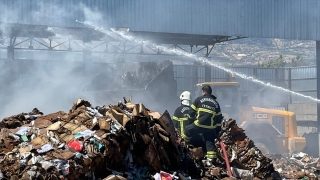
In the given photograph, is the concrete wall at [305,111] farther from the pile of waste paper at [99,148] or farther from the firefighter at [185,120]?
the pile of waste paper at [99,148]

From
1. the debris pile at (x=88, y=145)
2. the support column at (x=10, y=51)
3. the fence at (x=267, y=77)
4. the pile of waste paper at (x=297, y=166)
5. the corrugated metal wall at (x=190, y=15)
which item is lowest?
the pile of waste paper at (x=297, y=166)

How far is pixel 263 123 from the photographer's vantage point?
14875 millimetres

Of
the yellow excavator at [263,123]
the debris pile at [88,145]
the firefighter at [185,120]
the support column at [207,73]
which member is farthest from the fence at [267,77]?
the debris pile at [88,145]

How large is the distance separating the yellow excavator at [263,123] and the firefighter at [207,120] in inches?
271

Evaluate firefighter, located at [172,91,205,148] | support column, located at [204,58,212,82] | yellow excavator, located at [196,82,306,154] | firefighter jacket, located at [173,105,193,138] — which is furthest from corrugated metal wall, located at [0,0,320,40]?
firefighter jacket, located at [173,105,193,138]

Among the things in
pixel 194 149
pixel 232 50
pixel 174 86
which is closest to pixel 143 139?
pixel 194 149

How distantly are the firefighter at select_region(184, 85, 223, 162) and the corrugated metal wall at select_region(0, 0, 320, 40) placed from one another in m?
9.01

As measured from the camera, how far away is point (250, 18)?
18484 millimetres

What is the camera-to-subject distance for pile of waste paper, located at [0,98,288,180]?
5.11 metres

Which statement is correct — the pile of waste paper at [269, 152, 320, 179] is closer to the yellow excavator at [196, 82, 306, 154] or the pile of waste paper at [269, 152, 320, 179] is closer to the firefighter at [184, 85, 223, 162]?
the yellow excavator at [196, 82, 306, 154]

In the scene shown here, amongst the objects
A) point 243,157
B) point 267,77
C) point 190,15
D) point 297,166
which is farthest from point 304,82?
point 243,157

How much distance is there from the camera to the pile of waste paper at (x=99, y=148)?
511 centimetres

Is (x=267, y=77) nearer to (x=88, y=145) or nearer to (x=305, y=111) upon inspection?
(x=305, y=111)

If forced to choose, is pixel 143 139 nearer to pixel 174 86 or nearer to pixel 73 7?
pixel 73 7
